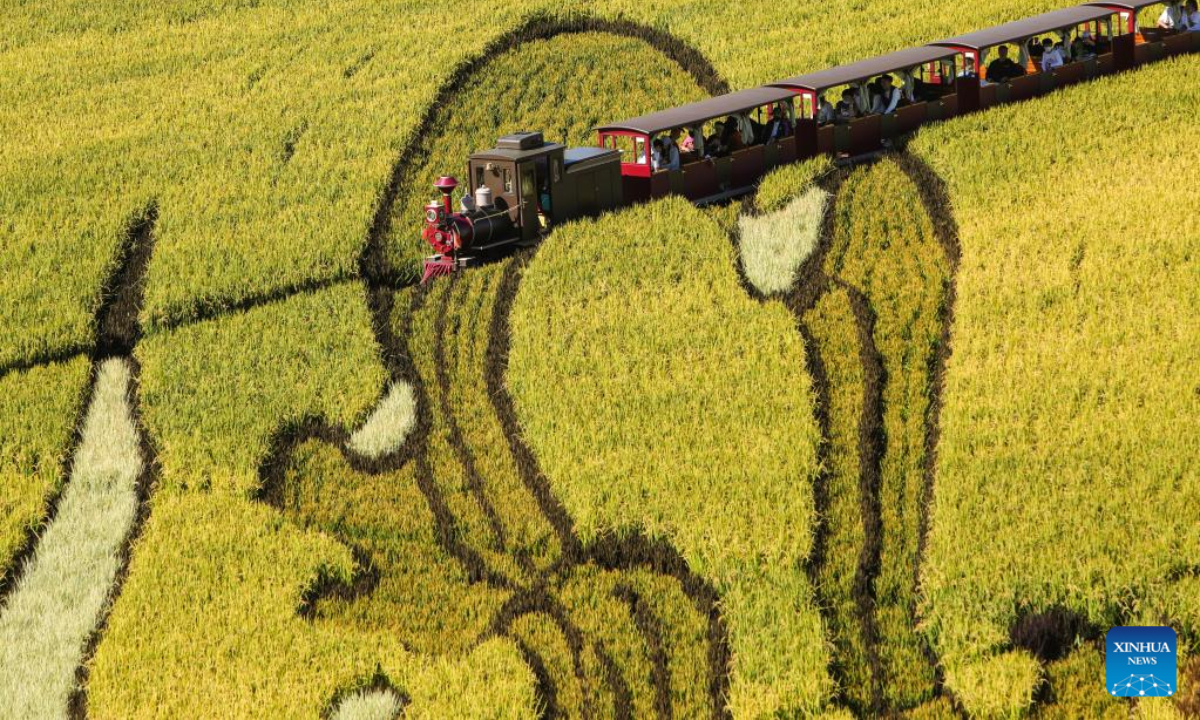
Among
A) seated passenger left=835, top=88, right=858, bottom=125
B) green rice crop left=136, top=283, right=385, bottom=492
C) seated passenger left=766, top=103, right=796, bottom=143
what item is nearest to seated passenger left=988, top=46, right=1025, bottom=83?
seated passenger left=835, top=88, right=858, bottom=125

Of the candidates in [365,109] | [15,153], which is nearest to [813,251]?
[365,109]

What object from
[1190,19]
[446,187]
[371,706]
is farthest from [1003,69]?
[371,706]

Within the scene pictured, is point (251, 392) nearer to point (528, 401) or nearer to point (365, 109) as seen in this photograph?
point (528, 401)

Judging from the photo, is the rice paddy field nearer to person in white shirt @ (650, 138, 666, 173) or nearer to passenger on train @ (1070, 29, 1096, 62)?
person in white shirt @ (650, 138, 666, 173)

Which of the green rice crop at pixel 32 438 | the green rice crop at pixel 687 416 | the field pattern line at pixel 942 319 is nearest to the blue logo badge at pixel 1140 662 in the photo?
the field pattern line at pixel 942 319

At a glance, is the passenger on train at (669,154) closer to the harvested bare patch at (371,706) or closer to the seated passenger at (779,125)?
the seated passenger at (779,125)
